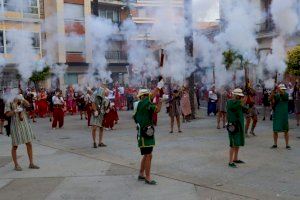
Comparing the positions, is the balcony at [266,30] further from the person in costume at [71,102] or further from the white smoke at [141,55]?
the person in costume at [71,102]

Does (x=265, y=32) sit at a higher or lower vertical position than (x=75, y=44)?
lower

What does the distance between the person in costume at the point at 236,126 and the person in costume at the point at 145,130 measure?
71.7 inches

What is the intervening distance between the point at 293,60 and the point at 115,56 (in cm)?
1693

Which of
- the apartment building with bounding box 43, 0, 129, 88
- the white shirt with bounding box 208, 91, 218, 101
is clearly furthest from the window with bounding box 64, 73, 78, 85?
the white shirt with bounding box 208, 91, 218, 101

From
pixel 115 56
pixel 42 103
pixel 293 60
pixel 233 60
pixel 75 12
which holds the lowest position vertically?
pixel 42 103

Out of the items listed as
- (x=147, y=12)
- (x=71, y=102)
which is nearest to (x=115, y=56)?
(x=71, y=102)

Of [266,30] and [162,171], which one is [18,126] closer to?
[162,171]

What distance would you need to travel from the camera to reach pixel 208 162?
Answer: 889 centimetres

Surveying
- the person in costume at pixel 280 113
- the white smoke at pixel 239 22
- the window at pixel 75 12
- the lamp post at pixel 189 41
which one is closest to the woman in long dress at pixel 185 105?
the lamp post at pixel 189 41

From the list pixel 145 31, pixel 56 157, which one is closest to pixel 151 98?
pixel 56 157

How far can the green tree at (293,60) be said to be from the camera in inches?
619

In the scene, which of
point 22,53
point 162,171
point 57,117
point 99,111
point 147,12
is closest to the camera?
point 162,171

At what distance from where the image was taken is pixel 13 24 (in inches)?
795

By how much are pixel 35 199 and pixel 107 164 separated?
2.57m
